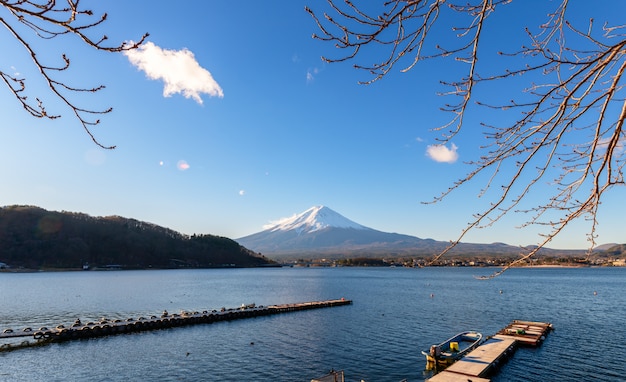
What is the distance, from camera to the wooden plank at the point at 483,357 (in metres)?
21.3

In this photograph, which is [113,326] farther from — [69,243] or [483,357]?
[69,243]

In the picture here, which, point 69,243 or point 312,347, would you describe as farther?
point 69,243

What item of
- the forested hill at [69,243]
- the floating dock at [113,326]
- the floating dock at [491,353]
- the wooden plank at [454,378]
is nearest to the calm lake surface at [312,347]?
the floating dock at [491,353]

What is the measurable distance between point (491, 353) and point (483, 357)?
5.20ft

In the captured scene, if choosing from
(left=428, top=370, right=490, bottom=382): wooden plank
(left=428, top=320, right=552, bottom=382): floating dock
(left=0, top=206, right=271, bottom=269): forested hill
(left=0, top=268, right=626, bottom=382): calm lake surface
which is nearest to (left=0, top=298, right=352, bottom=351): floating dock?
(left=0, top=268, right=626, bottom=382): calm lake surface

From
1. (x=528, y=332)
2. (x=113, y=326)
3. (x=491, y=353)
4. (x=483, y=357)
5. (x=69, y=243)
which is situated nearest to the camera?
(x=483, y=357)

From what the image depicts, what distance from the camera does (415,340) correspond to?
107ft

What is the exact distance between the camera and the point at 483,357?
2456 centimetres

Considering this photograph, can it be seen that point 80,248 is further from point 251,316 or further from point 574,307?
point 574,307

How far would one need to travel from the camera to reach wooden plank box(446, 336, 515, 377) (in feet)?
70.0

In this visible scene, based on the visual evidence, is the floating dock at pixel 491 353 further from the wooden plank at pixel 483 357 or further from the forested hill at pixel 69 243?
the forested hill at pixel 69 243

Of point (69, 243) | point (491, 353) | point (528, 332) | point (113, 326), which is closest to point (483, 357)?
point (491, 353)

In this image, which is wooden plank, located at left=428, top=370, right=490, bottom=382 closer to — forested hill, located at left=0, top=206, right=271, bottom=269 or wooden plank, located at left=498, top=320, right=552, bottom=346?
wooden plank, located at left=498, top=320, right=552, bottom=346

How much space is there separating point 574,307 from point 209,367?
182 ft
